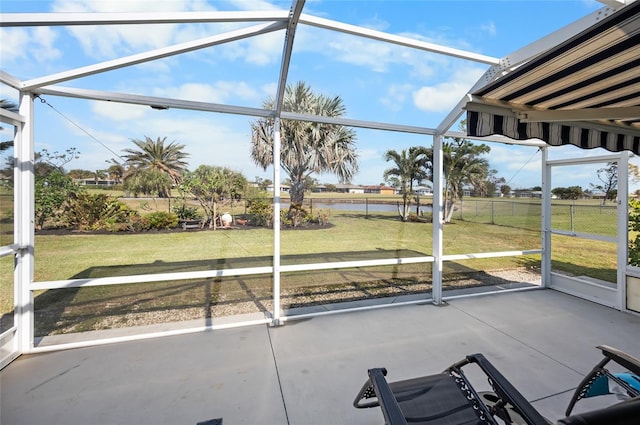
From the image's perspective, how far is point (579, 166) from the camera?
507 centimetres

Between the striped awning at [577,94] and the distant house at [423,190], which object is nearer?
the striped awning at [577,94]

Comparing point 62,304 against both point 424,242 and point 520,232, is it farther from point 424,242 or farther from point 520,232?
point 520,232

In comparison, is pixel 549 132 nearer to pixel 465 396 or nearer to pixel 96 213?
pixel 465 396

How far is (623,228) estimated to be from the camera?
4.47m

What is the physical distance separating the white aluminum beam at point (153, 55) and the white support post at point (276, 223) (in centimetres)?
123

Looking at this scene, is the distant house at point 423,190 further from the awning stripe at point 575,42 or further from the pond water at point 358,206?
the awning stripe at point 575,42

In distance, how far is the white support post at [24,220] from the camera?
306 centimetres

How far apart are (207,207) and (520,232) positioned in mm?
5341

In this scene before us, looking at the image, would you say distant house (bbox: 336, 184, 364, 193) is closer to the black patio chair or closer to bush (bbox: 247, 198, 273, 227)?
bush (bbox: 247, 198, 273, 227)

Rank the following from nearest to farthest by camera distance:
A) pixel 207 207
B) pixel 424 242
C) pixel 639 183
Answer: pixel 207 207 → pixel 639 183 → pixel 424 242

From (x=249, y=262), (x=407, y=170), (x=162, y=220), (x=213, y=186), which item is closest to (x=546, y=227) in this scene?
(x=407, y=170)

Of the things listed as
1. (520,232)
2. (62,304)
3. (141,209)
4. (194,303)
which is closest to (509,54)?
(520,232)

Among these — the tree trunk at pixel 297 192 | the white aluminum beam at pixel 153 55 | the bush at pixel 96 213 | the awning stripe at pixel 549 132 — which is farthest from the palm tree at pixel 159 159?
the awning stripe at pixel 549 132

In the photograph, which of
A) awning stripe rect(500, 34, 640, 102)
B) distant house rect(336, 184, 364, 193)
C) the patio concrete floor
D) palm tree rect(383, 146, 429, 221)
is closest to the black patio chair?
the patio concrete floor
